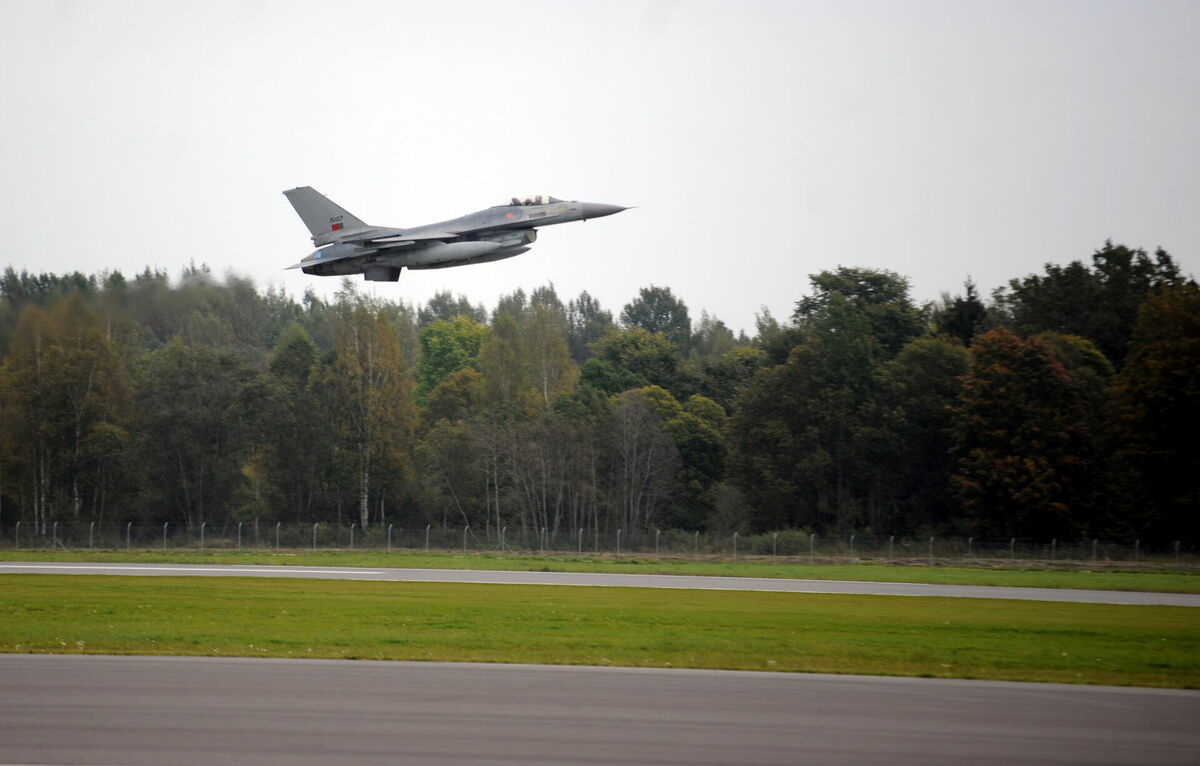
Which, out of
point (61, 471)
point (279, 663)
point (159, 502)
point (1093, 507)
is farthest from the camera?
point (159, 502)

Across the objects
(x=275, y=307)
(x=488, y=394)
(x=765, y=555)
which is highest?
(x=275, y=307)

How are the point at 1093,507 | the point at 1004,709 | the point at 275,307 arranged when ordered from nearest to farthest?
the point at 1004,709 < the point at 1093,507 < the point at 275,307

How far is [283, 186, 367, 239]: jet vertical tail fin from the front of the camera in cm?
3784

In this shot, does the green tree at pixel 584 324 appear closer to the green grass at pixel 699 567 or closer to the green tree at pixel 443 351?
the green tree at pixel 443 351

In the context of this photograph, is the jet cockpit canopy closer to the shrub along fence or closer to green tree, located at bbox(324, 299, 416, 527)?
the shrub along fence

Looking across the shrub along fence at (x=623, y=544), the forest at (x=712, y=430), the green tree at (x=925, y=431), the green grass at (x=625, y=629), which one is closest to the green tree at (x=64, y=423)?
the forest at (x=712, y=430)

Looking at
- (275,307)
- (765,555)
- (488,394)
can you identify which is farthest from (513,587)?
(275,307)

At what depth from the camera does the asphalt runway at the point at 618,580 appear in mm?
35625

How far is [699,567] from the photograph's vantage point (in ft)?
162

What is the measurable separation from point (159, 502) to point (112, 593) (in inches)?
1870

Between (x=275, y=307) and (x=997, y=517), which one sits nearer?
(x=997, y=517)

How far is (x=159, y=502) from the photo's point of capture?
7819 centimetres

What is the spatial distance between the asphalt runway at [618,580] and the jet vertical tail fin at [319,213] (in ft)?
36.7

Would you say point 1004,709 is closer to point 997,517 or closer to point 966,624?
point 966,624
